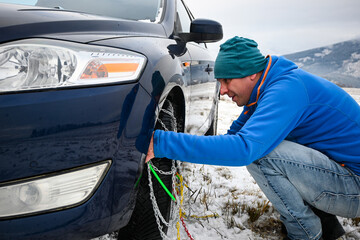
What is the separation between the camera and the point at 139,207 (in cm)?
130

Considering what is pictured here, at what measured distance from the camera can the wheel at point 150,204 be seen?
4.26 feet

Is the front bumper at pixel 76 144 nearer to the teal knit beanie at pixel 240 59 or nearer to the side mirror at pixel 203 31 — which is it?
the teal knit beanie at pixel 240 59

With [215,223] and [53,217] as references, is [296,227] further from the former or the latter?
[53,217]

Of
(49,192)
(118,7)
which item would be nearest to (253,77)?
(118,7)

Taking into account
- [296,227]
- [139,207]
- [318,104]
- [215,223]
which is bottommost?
[215,223]

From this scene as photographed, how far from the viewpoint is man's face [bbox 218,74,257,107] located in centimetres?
151

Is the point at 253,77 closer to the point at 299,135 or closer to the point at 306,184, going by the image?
the point at 299,135

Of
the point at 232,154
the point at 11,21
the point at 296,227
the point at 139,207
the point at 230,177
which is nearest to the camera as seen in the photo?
the point at 11,21

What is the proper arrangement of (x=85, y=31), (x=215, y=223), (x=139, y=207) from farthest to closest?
(x=215, y=223), (x=139, y=207), (x=85, y=31)

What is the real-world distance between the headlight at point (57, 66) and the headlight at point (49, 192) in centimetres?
28

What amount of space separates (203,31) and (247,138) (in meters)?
0.93

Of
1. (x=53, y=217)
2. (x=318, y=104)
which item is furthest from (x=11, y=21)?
(x=318, y=104)

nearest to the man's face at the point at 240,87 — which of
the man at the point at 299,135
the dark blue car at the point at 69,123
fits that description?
the man at the point at 299,135

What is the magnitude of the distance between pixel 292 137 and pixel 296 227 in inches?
20.3
